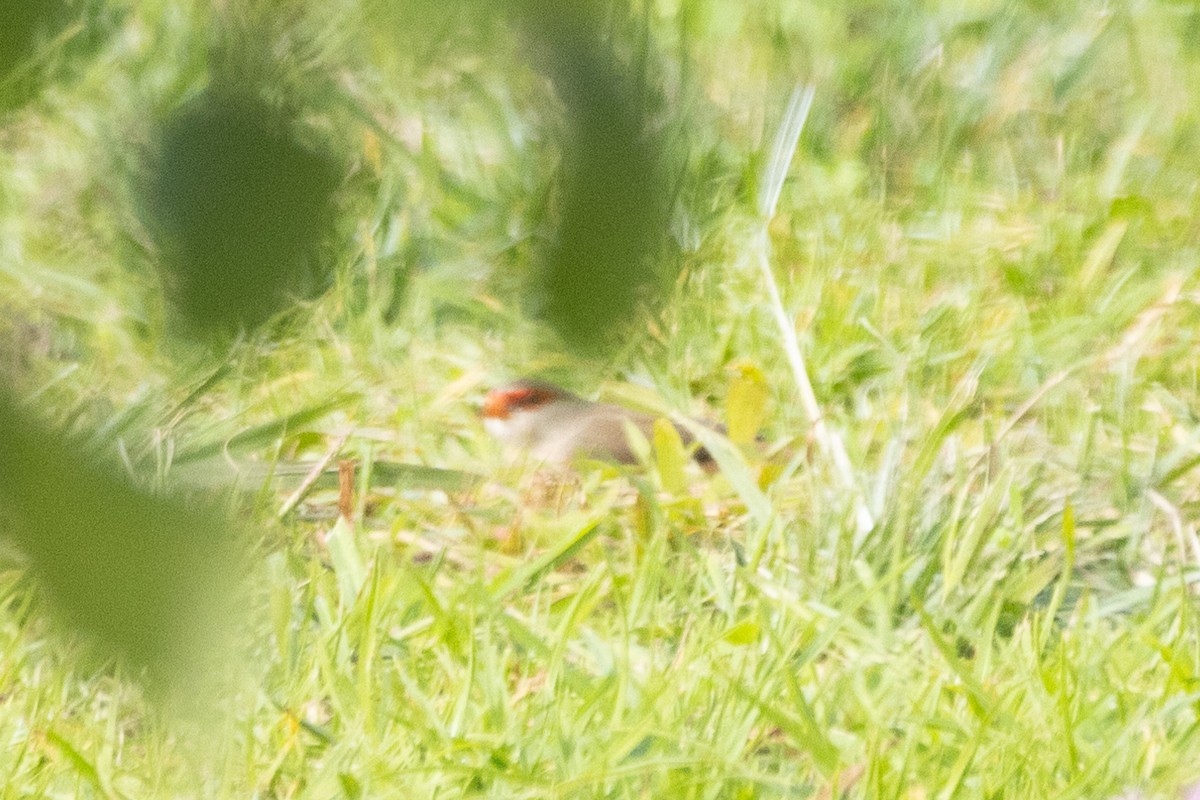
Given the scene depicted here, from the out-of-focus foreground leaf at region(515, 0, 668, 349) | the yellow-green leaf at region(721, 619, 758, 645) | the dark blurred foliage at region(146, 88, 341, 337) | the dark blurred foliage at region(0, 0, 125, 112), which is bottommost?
the yellow-green leaf at region(721, 619, 758, 645)

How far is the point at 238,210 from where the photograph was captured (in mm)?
442

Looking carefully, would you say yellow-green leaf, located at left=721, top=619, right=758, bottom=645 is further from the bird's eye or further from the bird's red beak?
the bird's red beak

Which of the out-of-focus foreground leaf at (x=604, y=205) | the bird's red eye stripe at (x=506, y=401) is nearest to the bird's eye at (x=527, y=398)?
the bird's red eye stripe at (x=506, y=401)

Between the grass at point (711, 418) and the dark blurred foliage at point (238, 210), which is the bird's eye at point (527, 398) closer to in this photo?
the grass at point (711, 418)

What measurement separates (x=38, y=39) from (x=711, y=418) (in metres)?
1.64

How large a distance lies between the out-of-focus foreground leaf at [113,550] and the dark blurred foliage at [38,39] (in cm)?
10

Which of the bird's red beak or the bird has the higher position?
the bird's red beak

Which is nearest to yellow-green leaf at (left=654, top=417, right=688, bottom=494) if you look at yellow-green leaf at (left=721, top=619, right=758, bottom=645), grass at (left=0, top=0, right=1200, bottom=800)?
grass at (left=0, top=0, right=1200, bottom=800)

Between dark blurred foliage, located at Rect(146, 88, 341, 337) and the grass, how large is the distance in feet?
0.04

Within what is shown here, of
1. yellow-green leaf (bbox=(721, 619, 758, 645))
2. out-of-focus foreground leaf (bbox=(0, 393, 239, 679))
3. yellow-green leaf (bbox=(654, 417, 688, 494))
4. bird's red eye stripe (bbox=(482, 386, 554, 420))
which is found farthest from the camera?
yellow-green leaf (bbox=(654, 417, 688, 494))

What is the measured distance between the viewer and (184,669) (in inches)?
15.8

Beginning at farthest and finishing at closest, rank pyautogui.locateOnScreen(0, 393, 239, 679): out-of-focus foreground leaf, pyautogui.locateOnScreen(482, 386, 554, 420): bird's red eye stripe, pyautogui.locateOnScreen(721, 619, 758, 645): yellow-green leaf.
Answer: pyautogui.locateOnScreen(482, 386, 554, 420): bird's red eye stripe < pyautogui.locateOnScreen(721, 619, 758, 645): yellow-green leaf < pyautogui.locateOnScreen(0, 393, 239, 679): out-of-focus foreground leaf

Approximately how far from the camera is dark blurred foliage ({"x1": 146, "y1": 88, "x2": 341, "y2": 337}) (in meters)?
0.43

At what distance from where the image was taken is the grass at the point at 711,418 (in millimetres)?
461
